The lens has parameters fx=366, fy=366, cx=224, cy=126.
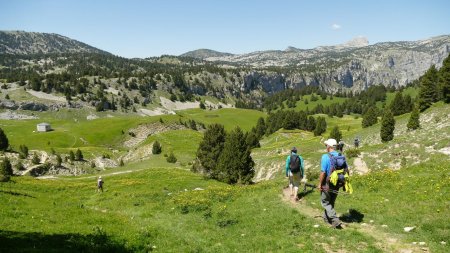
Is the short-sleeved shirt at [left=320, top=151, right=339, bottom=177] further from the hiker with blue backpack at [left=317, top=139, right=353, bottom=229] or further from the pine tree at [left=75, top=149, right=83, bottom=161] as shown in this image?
the pine tree at [left=75, top=149, right=83, bottom=161]

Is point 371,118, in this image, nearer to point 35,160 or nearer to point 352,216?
point 35,160

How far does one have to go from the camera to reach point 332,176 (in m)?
16.7

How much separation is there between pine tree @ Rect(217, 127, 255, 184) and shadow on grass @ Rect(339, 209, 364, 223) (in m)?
34.6

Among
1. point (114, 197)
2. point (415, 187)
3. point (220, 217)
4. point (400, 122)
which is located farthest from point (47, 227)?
point (400, 122)

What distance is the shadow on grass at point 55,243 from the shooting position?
13.6 m

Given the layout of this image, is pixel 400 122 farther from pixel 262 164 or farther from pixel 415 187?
pixel 415 187

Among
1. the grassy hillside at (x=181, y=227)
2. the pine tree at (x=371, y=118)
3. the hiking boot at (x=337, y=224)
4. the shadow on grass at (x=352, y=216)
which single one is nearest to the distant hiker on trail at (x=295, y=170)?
the grassy hillside at (x=181, y=227)

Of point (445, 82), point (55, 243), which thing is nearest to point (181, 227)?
point (55, 243)

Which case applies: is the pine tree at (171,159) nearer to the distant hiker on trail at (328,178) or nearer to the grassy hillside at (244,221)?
the grassy hillside at (244,221)

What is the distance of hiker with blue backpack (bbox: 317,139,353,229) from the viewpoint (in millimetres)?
16797

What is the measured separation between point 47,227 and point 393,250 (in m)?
15.5

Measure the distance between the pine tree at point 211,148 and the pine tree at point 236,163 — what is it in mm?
11000

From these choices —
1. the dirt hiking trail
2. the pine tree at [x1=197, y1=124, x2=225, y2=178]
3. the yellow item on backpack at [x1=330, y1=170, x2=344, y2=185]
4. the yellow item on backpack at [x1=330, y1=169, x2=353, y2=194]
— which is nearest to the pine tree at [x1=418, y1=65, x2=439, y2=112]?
the pine tree at [x1=197, y1=124, x2=225, y2=178]

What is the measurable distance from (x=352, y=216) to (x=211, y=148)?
1968 inches
